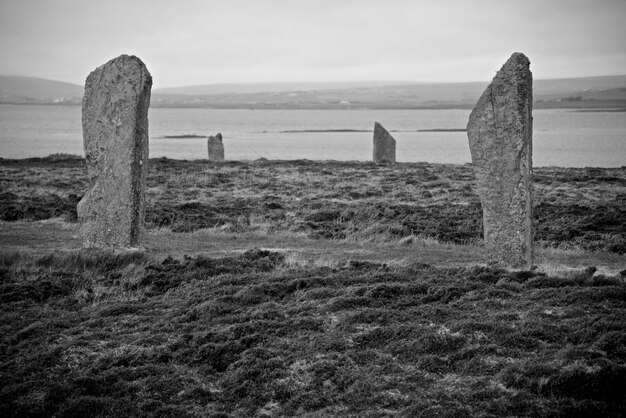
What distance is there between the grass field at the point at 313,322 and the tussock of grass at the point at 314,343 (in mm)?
24

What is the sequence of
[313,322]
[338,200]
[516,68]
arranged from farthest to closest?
[338,200] < [516,68] < [313,322]

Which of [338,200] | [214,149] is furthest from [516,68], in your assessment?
[214,149]

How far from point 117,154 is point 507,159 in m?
7.37

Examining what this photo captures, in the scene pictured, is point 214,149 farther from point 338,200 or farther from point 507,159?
point 507,159

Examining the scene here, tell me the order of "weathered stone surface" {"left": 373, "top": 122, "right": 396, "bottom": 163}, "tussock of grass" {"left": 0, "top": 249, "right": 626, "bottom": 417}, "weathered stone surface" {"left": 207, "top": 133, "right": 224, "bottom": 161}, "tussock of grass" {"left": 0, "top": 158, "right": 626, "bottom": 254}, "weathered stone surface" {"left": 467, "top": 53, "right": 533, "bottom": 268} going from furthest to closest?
"weathered stone surface" {"left": 207, "top": 133, "right": 224, "bottom": 161} → "weathered stone surface" {"left": 373, "top": 122, "right": 396, "bottom": 163} → "tussock of grass" {"left": 0, "top": 158, "right": 626, "bottom": 254} → "weathered stone surface" {"left": 467, "top": 53, "right": 533, "bottom": 268} → "tussock of grass" {"left": 0, "top": 249, "right": 626, "bottom": 417}

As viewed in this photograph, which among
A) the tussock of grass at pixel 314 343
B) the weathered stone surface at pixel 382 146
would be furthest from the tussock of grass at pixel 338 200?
the tussock of grass at pixel 314 343

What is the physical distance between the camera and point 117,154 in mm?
13719

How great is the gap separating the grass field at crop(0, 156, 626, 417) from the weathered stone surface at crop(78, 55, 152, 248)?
90 cm

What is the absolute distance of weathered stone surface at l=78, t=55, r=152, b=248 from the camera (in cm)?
1371

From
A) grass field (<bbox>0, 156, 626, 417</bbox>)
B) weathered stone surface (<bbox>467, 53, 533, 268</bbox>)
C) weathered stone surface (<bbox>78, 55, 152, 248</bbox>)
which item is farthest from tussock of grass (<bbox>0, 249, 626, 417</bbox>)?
weathered stone surface (<bbox>78, 55, 152, 248</bbox>)

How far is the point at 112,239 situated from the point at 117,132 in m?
2.11

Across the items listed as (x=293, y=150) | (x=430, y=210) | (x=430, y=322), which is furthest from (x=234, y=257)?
(x=293, y=150)

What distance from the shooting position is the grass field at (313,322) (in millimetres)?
6910

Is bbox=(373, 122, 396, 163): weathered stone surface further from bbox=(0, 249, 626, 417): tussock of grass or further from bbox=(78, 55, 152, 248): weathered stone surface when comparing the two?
bbox=(0, 249, 626, 417): tussock of grass
